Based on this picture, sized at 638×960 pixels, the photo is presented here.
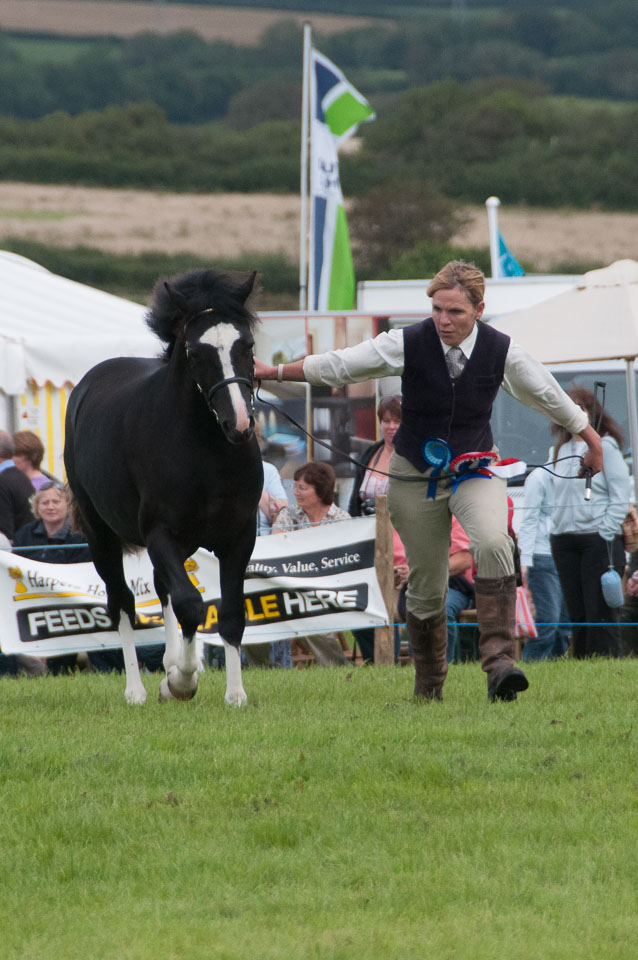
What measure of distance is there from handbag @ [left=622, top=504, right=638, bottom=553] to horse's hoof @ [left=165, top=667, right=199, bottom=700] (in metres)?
4.58

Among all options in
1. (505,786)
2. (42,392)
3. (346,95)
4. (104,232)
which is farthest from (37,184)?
(505,786)

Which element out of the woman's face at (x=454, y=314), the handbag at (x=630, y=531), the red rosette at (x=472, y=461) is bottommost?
the handbag at (x=630, y=531)

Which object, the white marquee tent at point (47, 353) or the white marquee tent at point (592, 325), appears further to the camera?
the white marquee tent at point (47, 353)

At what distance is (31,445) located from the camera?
528 inches

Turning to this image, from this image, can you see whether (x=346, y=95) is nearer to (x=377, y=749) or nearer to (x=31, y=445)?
(x=31, y=445)

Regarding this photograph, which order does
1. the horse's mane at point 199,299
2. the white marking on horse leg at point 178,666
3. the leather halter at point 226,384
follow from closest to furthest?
the leather halter at point 226,384
the horse's mane at point 199,299
the white marking on horse leg at point 178,666

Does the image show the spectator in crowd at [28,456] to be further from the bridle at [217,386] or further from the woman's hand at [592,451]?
the woman's hand at [592,451]

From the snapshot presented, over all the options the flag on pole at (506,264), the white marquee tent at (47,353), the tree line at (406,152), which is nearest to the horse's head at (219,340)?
the white marquee tent at (47,353)

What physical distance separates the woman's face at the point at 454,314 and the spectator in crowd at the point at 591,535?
428 centimetres

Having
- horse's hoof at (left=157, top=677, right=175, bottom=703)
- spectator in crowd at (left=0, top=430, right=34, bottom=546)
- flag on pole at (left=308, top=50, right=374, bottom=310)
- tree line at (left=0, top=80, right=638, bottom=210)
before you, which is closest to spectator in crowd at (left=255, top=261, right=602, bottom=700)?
horse's hoof at (left=157, top=677, right=175, bottom=703)

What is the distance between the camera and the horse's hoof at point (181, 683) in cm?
788

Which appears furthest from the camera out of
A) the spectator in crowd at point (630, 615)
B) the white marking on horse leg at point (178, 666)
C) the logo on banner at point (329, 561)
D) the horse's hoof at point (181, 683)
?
the spectator in crowd at point (630, 615)

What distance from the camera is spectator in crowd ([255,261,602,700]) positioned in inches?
Answer: 280

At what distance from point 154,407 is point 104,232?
73115mm
